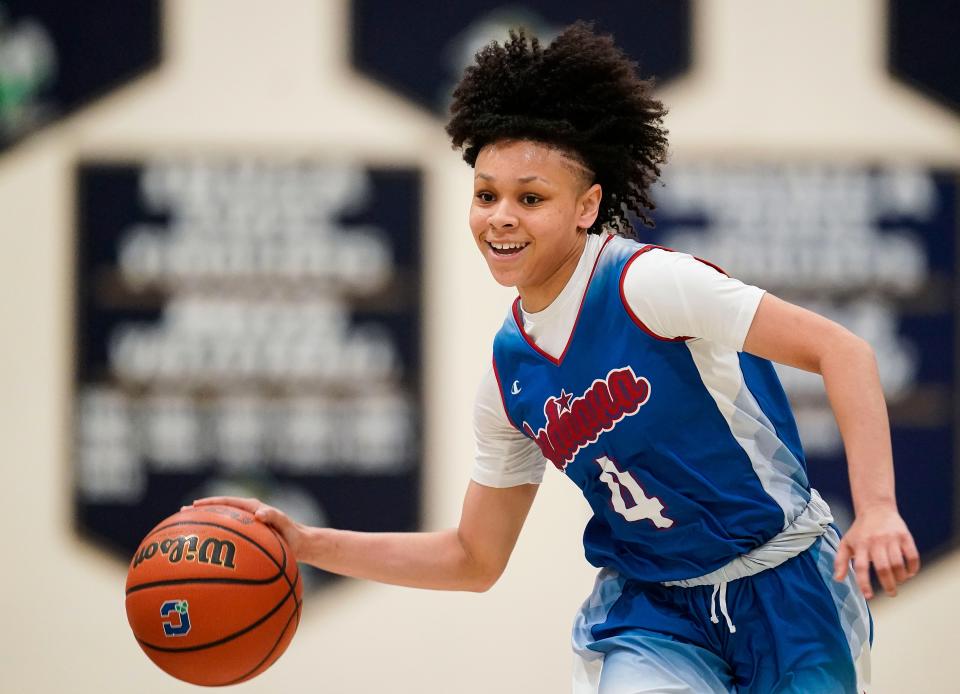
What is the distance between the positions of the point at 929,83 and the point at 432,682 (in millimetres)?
2834

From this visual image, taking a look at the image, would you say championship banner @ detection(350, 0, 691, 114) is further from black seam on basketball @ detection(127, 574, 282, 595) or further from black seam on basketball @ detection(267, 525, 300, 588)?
black seam on basketball @ detection(127, 574, 282, 595)

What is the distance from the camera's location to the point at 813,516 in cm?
220

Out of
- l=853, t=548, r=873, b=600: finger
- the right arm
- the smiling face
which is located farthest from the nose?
l=853, t=548, r=873, b=600: finger

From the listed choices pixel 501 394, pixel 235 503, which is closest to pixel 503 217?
pixel 501 394

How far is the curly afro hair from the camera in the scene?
2246 mm

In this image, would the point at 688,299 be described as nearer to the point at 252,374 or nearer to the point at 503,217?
the point at 503,217

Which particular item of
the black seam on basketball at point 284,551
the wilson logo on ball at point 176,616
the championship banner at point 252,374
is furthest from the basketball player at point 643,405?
the championship banner at point 252,374

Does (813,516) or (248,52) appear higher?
(248,52)

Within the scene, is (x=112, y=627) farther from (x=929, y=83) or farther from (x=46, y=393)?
(x=929, y=83)

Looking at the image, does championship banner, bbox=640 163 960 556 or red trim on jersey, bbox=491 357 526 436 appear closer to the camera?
red trim on jersey, bbox=491 357 526 436

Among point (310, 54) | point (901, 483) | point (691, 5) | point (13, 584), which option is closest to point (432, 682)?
point (13, 584)

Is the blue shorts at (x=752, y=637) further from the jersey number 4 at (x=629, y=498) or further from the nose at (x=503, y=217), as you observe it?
the nose at (x=503, y=217)

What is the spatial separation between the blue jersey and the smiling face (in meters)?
0.09

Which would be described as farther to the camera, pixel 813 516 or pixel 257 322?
pixel 257 322
